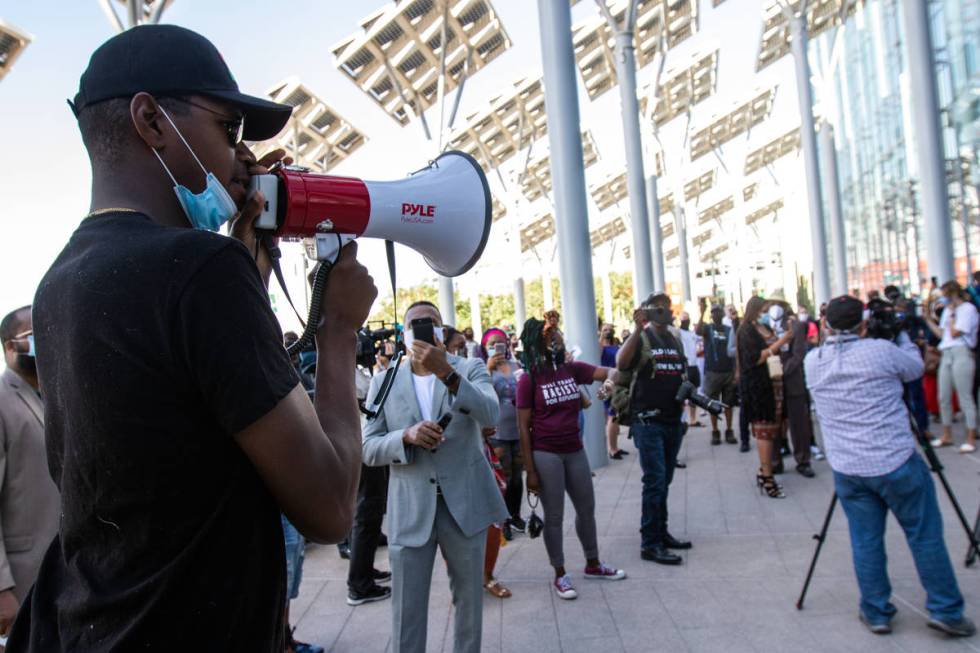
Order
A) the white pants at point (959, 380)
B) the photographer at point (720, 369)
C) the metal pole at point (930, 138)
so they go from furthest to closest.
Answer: the metal pole at point (930, 138)
the photographer at point (720, 369)
the white pants at point (959, 380)

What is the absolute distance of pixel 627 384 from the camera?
20.1ft

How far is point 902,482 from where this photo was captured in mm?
4059

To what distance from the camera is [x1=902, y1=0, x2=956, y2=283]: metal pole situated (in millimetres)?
12086

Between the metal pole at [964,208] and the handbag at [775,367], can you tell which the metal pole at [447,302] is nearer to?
the handbag at [775,367]

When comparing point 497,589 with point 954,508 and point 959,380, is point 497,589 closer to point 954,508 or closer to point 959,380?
point 954,508

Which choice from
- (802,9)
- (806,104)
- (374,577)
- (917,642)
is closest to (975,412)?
(917,642)

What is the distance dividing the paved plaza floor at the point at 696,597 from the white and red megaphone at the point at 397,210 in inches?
126

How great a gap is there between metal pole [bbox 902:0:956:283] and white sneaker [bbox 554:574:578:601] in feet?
32.7

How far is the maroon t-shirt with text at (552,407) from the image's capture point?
5.26 meters

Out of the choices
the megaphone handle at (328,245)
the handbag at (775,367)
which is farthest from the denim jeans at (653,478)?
the megaphone handle at (328,245)

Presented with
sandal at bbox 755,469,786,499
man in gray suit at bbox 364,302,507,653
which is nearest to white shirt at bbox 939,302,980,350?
sandal at bbox 755,469,786,499

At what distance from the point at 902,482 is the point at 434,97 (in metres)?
14.4

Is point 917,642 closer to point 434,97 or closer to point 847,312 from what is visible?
point 847,312

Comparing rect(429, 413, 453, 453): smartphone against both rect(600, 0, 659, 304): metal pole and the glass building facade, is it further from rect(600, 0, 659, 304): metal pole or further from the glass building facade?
the glass building facade
